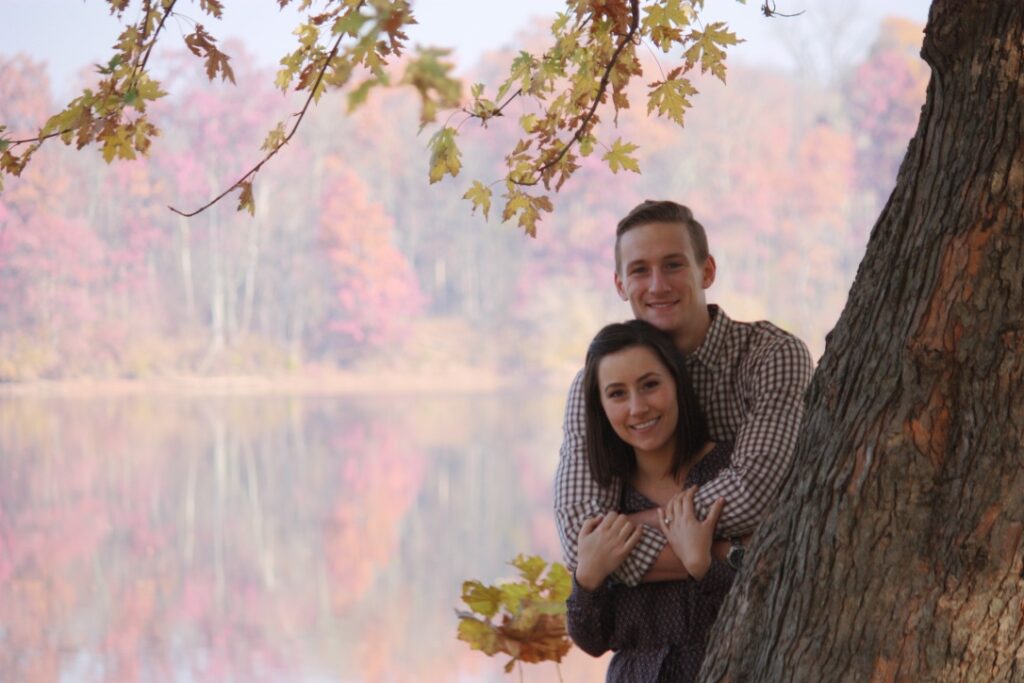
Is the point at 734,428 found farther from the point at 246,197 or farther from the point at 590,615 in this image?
the point at 246,197

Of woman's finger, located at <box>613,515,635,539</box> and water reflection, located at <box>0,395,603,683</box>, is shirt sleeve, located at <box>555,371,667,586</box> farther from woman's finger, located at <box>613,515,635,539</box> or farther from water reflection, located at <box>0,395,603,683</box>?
water reflection, located at <box>0,395,603,683</box>

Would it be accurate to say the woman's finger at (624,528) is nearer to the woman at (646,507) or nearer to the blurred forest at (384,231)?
the woman at (646,507)

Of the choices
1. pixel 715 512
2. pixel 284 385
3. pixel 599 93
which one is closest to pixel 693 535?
pixel 715 512

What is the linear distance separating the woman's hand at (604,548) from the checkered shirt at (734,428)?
0.02 m

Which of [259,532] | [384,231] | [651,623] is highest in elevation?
[384,231]

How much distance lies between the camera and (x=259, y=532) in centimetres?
1139

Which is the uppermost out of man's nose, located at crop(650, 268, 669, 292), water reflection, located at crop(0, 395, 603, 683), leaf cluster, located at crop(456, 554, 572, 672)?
man's nose, located at crop(650, 268, 669, 292)

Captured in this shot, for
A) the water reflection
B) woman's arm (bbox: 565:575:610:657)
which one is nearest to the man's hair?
woman's arm (bbox: 565:575:610:657)

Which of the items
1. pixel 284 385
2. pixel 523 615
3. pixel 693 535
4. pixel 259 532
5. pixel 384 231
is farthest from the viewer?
pixel 384 231

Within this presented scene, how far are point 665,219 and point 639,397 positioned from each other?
0.27 m

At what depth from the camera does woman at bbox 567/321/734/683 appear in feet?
5.92

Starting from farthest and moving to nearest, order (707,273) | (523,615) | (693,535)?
1. (523,615)
2. (707,273)
3. (693,535)

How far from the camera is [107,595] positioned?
31.3 feet

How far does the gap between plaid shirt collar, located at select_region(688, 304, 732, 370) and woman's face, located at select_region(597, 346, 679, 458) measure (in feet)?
0.26
